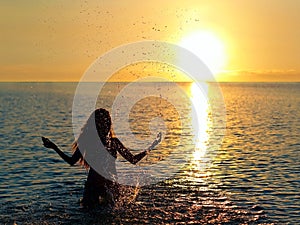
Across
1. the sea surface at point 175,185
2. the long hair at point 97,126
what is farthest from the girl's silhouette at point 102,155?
the sea surface at point 175,185

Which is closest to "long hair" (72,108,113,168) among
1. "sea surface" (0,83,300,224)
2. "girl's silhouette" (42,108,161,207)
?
"girl's silhouette" (42,108,161,207)

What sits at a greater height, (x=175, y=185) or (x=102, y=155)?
(x=102, y=155)

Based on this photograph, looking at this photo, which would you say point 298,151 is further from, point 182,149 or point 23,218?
point 23,218

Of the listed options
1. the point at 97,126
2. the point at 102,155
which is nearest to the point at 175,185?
the point at 102,155

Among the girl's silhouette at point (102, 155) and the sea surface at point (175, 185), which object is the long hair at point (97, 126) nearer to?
the girl's silhouette at point (102, 155)

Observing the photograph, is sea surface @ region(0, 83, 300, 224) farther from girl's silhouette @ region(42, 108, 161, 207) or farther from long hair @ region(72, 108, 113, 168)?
long hair @ region(72, 108, 113, 168)

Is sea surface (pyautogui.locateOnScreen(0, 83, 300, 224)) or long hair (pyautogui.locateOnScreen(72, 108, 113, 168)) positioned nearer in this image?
long hair (pyautogui.locateOnScreen(72, 108, 113, 168))

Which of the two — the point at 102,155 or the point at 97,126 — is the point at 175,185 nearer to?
the point at 102,155

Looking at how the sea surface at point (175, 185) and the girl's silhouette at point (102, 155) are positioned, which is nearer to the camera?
the girl's silhouette at point (102, 155)

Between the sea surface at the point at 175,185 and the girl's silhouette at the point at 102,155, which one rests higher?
the girl's silhouette at the point at 102,155

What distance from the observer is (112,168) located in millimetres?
15406

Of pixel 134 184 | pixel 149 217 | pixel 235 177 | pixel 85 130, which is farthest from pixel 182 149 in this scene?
pixel 85 130

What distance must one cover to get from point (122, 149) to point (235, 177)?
472 inches

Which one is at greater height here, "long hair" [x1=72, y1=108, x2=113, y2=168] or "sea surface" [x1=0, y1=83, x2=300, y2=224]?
"long hair" [x1=72, y1=108, x2=113, y2=168]
